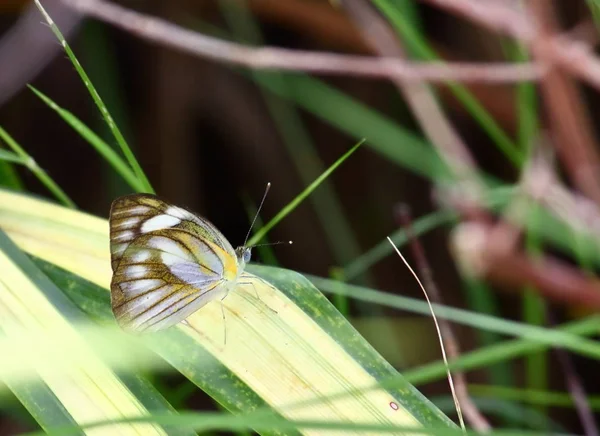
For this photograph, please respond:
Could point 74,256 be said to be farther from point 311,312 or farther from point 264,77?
point 264,77

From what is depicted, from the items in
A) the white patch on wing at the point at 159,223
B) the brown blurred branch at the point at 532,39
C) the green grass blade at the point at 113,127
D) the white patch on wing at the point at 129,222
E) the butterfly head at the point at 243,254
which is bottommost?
the white patch on wing at the point at 129,222

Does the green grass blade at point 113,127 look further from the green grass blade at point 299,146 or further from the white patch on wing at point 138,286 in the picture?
the green grass blade at point 299,146

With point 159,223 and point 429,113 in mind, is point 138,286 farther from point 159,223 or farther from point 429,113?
point 429,113

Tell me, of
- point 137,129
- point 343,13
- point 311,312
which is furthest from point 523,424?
point 137,129

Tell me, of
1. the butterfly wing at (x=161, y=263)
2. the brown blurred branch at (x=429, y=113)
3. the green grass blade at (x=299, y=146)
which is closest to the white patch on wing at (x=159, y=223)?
the butterfly wing at (x=161, y=263)

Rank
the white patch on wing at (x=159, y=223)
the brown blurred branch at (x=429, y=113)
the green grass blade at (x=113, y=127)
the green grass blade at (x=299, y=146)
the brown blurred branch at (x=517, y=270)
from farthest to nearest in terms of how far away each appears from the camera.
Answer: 1. the green grass blade at (x=299, y=146)
2. the brown blurred branch at (x=429, y=113)
3. the brown blurred branch at (x=517, y=270)
4. the white patch on wing at (x=159, y=223)
5. the green grass blade at (x=113, y=127)

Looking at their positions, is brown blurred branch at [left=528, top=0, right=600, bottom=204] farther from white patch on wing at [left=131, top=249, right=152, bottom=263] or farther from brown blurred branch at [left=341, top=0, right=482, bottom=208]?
white patch on wing at [left=131, top=249, right=152, bottom=263]

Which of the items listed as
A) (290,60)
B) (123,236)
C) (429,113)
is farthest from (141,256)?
(429,113)

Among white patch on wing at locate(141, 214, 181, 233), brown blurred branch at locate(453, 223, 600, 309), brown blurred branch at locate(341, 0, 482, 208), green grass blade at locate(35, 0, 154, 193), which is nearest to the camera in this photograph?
green grass blade at locate(35, 0, 154, 193)

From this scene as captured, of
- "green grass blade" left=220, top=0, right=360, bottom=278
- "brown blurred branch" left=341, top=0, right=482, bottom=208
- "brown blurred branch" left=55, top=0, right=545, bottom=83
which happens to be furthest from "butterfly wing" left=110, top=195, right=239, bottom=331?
"green grass blade" left=220, top=0, right=360, bottom=278
